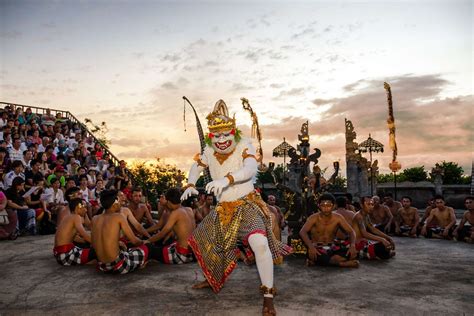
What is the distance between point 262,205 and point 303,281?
1278mm

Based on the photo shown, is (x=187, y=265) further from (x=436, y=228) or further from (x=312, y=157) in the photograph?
(x=436, y=228)

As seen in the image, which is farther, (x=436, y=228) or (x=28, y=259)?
(x=436, y=228)

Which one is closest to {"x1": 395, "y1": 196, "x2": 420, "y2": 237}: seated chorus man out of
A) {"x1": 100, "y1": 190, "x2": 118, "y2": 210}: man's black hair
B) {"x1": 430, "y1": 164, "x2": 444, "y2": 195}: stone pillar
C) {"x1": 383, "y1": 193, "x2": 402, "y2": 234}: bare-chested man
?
{"x1": 383, "y1": 193, "x2": 402, "y2": 234}: bare-chested man

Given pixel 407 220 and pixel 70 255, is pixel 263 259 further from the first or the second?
pixel 407 220

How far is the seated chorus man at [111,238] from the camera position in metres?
5.14

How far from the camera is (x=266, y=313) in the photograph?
3482 mm

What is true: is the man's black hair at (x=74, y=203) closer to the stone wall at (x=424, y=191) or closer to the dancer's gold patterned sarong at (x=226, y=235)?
the dancer's gold patterned sarong at (x=226, y=235)

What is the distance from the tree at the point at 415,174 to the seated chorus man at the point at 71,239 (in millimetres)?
30549

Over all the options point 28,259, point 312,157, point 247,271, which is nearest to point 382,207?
point 312,157

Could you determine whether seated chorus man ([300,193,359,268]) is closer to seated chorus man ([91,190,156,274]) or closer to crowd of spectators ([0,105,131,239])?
seated chorus man ([91,190,156,274])

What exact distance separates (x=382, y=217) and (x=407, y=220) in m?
0.59

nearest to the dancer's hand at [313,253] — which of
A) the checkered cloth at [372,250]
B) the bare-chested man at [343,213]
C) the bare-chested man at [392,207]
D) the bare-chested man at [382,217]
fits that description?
the checkered cloth at [372,250]

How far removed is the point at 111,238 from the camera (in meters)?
5.11

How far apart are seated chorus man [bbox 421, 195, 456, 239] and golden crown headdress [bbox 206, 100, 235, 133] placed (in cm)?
691
